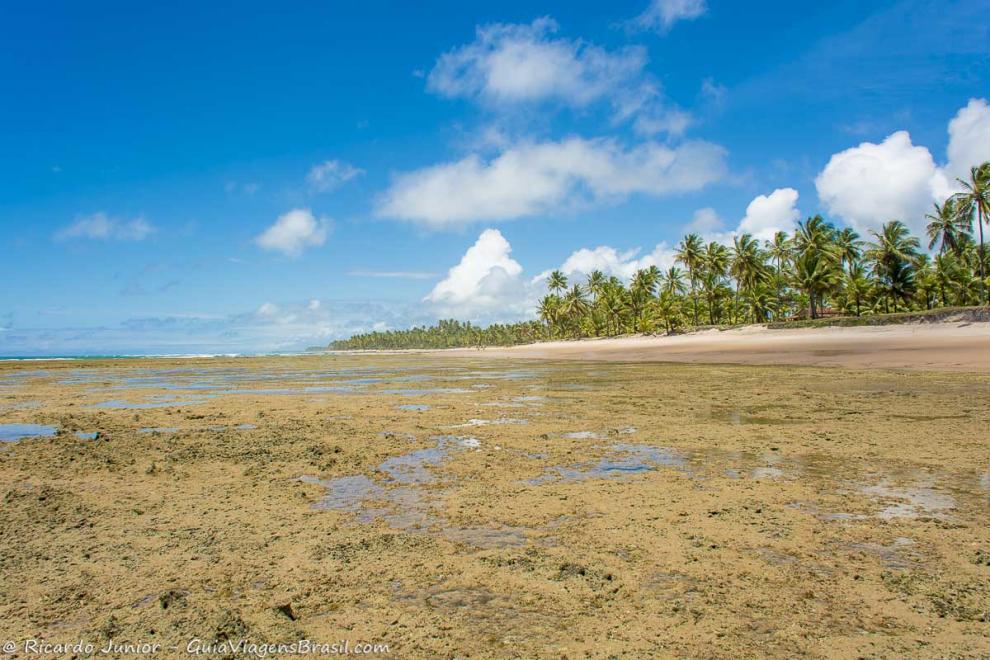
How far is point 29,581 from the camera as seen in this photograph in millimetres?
4543

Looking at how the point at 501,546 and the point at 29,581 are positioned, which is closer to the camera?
the point at 29,581

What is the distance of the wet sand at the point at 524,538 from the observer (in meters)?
3.65

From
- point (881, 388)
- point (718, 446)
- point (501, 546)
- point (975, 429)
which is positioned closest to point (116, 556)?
point (501, 546)

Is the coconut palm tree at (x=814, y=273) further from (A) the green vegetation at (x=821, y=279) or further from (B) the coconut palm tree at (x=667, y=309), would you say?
(B) the coconut palm tree at (x=667, y=309)

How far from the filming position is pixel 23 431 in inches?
516

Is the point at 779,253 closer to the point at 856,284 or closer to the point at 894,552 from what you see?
the point at 856,284

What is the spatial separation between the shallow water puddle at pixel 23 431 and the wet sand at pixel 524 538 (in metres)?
1.20

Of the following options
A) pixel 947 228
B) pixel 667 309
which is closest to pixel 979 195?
pixel 947 228

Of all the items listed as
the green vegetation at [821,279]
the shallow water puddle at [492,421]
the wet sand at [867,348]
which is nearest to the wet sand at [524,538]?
the shallow water puddle at [492,421]

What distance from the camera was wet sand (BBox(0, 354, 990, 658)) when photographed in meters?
3.65

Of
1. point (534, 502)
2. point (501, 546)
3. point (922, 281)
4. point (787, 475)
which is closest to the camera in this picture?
point (501, 546)

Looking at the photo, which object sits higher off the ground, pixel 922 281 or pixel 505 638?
pixel 922 281

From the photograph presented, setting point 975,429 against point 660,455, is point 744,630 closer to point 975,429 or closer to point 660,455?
point 660,455

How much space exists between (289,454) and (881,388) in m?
17.0
